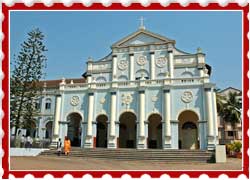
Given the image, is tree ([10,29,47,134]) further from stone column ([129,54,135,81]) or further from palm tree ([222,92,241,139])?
palm tree ([222,92,241,139])

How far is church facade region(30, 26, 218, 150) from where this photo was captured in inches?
941

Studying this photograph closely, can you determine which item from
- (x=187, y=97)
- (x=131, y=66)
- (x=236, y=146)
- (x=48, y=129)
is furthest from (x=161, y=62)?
(x=48, y=129)

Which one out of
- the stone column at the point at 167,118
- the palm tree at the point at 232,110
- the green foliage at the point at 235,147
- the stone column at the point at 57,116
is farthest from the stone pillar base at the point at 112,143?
the palm tree at the point at 232,110

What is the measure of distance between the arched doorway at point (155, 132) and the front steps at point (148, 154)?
598 cm

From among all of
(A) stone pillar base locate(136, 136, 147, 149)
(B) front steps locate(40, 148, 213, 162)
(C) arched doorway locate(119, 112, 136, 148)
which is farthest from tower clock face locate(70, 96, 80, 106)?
(A) stone pillar base locate(136, 136, 147, 149)

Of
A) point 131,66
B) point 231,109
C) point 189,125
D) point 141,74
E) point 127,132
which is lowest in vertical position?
point 127,132

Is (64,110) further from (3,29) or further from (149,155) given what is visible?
(3,29)

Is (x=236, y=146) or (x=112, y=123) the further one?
(x=112, y=123)

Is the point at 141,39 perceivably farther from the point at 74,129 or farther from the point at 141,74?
Result: the point at 74,129

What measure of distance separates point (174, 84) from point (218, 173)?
57.2 feet

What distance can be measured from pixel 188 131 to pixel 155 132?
304 centimetres

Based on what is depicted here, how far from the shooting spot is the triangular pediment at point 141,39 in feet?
96.4

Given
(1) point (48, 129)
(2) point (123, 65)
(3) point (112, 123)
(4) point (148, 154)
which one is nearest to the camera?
(4) point (148, 154)

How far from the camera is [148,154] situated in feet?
66.9
